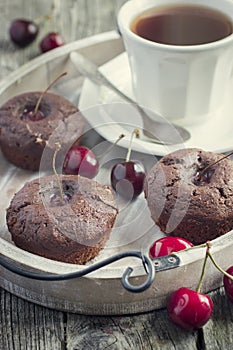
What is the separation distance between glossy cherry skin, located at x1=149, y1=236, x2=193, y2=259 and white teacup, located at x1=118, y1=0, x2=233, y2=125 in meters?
0.41

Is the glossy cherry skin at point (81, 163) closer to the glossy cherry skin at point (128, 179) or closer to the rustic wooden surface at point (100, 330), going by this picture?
the glossy cherry skin at point (128, 179)

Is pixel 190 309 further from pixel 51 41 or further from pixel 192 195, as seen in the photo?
pixel 51 41

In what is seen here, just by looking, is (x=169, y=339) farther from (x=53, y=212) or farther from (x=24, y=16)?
(x=24, y=16)

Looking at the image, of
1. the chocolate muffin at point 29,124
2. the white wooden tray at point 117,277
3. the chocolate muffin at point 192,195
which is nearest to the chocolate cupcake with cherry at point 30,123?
the chocolate muffin at point 29,124

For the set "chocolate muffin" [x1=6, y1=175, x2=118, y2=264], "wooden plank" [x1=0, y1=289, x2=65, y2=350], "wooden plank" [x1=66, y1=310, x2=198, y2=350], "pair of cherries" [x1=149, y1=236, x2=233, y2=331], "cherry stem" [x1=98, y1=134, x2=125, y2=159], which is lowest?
"wooden plank" [x1=66, y1=310, x2=198, y2=350]

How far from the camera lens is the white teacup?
1.56 m

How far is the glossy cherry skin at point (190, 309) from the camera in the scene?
1270mm

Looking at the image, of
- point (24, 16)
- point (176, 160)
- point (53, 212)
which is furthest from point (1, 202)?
point (24, 16)

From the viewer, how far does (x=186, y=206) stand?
4.50 ft

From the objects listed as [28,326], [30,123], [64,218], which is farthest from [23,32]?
[28,326]

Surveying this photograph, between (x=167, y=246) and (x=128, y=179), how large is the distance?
224mm

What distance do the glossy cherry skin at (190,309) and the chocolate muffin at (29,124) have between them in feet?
1.57

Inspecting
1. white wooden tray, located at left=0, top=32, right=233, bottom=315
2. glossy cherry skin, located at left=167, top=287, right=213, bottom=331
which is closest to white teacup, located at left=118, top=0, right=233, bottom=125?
white wooden tray, located at left=0, top=32, right=233, bottom=315

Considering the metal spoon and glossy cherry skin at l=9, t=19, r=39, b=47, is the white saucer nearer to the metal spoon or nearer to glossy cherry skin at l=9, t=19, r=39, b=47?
the metal spoon
